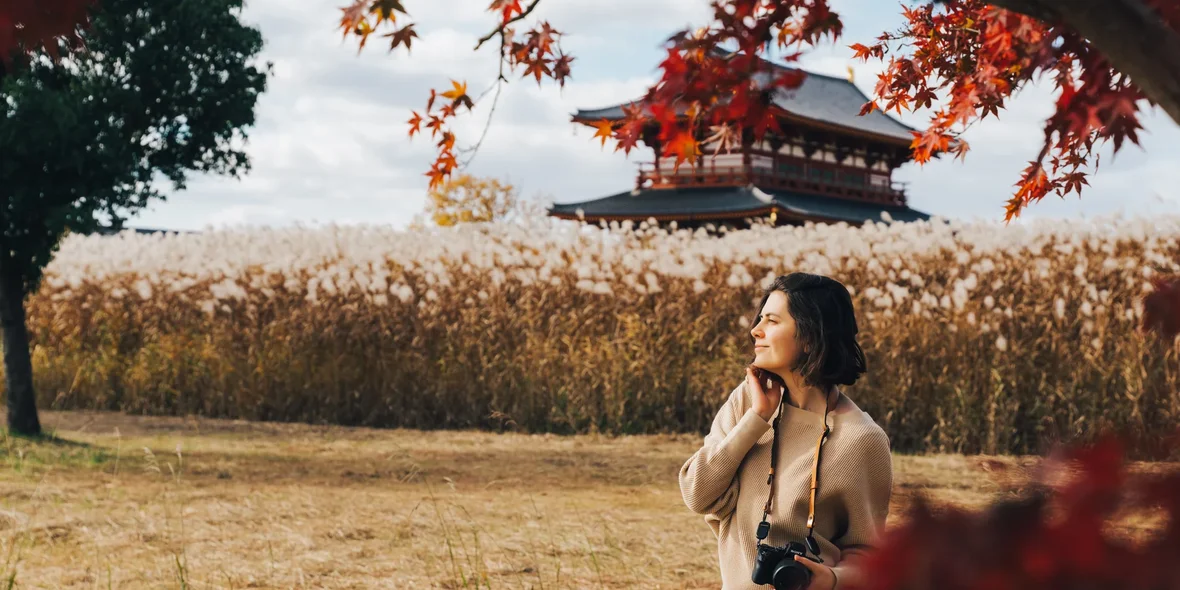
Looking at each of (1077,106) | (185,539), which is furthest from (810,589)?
(185,539)

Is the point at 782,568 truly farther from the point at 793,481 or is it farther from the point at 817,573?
the point at 793,481

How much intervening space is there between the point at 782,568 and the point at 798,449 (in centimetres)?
27

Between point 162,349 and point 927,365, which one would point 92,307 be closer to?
point 162,349

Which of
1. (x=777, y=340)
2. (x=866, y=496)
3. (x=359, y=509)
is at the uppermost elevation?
(x=777, y=340)

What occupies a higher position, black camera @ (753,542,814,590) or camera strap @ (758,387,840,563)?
camera strap @ (758,387,840,563)

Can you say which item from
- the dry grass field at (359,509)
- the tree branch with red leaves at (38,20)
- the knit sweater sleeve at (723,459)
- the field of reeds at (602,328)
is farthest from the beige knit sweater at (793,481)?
the field of reeds at (602,328)

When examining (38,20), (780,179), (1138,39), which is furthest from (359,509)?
(780,179)

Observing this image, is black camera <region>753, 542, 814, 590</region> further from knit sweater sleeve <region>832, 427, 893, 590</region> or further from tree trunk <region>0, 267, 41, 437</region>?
tree trunk <region>0, 267, 41, 437</region>

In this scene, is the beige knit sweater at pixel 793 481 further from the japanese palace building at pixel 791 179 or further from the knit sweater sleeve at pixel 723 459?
the japanese palace building at pixel 791 179

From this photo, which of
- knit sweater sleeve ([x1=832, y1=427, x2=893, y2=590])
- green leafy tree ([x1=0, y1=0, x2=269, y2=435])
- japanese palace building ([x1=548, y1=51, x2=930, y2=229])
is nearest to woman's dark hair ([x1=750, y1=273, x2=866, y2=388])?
knit sweater sleeve ([x1=832, y1=427, x2=893, y2=590])

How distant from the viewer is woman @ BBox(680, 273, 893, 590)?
2.01 metres

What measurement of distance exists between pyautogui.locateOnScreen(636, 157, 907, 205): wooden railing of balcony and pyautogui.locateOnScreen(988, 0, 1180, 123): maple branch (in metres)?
17.6

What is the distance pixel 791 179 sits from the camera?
20281mm

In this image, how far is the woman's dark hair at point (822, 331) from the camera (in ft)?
6.64
